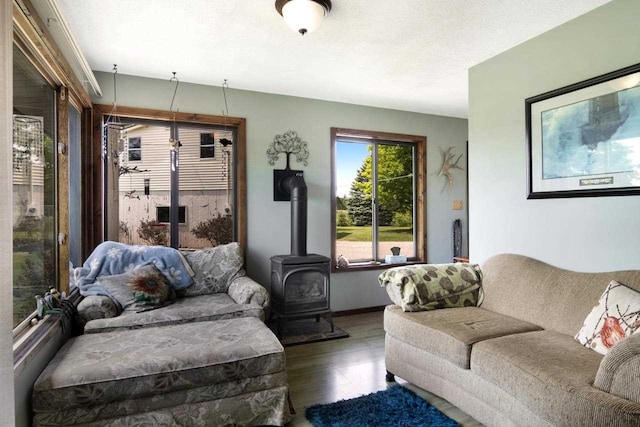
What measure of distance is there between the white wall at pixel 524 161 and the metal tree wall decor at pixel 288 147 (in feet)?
5.76

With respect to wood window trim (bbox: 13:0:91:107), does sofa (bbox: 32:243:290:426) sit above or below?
below

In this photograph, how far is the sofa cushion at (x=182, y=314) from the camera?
2449 mm

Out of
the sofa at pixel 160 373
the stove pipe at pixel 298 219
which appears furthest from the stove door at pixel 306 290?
the sofa at pixel 160 373

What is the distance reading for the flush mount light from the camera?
2.14m

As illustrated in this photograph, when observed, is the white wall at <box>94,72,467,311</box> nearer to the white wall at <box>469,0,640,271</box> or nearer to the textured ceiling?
the textured ceiling

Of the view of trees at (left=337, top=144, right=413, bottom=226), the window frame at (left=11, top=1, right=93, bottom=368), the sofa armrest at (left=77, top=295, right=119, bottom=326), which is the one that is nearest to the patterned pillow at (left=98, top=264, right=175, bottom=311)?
the sofa armrest at (left=77, top=295, right=119, bottom=326)

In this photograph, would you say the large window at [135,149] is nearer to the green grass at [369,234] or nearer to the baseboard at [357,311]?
the green grass at [369,234]

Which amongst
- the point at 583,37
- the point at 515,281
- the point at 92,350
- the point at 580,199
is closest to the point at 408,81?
the point at 583,37

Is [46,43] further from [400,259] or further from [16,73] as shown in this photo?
[400,259]

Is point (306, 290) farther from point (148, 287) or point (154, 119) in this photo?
point (154, 119)

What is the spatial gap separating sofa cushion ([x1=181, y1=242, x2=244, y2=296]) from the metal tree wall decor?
108 cm

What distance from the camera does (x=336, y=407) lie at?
223 centimetres

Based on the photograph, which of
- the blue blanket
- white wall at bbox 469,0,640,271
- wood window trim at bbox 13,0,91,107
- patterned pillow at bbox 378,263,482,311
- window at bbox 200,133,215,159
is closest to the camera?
wood window trim at bbox 13,0,91,107

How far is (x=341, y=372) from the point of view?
2.75m
